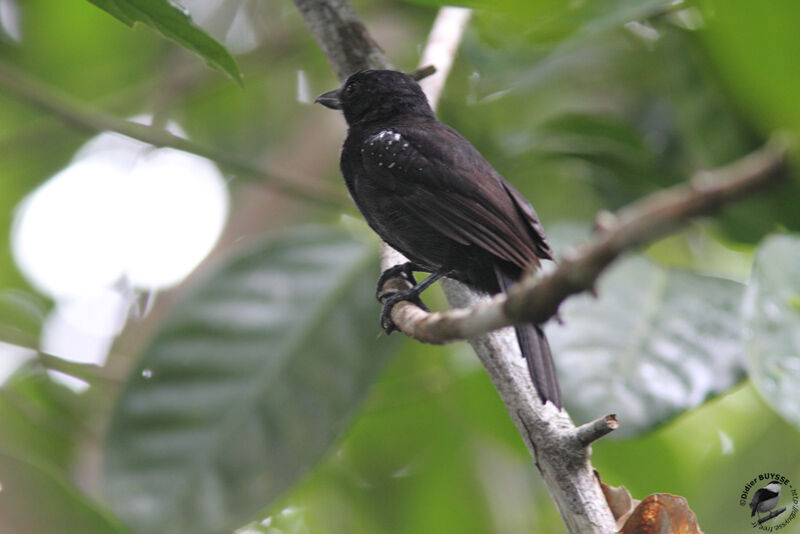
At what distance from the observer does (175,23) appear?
5.73 ft

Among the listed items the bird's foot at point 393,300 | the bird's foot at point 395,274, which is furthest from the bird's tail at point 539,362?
the bird's foot at point 395,274

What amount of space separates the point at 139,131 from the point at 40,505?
129cm

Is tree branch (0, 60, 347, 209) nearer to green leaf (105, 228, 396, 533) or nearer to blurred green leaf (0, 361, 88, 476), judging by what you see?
green leaf (105, 228, 396, 533)

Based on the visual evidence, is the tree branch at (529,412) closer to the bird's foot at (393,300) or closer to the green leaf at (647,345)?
the bird's foot at (393,300)

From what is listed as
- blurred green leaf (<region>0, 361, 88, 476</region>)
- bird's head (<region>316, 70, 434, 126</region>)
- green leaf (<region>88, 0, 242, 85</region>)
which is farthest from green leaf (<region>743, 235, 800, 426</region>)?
blurred green leaf (<region>0, 361, 88, 476</region>)

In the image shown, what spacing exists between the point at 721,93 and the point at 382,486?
226cm

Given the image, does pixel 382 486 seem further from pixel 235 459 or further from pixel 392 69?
pixel 392 69

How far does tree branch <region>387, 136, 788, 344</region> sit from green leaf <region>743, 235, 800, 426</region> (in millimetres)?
1148

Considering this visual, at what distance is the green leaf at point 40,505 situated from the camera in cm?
200

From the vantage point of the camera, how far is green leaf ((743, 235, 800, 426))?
1.91 meters

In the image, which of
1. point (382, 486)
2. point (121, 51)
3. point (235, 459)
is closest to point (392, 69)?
point (235, 459)

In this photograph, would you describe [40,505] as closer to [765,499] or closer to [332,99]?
[332,99]

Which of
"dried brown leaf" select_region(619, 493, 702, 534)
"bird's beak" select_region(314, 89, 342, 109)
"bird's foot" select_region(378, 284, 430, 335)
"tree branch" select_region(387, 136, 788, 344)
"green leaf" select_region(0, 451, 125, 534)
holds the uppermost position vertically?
"bird's beak" select_region(314, 89, 342, 109)

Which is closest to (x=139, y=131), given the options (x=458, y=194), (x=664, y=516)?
(x=458, y=194)
